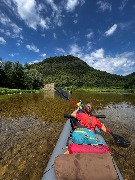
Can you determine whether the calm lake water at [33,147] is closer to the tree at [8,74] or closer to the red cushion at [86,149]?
the red cushion at [86,149]

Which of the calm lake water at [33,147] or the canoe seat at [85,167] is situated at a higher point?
the canoe seat at [85,167]

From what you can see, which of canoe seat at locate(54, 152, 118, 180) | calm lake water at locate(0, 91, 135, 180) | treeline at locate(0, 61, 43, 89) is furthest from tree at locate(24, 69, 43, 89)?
canoe seat at locate(54, 152, 118, 180)

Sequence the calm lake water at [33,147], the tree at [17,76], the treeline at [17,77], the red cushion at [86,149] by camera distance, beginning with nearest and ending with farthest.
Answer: the red cushion at [86,149] → the calm lake water at [33,147] → the treeline at [17,77] → the tree at [17,76]

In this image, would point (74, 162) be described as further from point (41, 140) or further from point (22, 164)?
point (41, 140)

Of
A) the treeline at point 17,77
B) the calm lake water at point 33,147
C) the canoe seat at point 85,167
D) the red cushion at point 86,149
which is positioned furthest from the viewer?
the treeline at point 17,77

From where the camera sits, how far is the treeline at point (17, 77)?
6381cm

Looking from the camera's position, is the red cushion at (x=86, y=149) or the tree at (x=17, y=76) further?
the tree at (x=17, y=76)

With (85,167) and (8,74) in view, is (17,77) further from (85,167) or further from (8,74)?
(85,167)

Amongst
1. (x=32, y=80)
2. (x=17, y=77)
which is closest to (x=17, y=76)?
(x=17, y=77)

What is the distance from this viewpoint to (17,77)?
66.8 m

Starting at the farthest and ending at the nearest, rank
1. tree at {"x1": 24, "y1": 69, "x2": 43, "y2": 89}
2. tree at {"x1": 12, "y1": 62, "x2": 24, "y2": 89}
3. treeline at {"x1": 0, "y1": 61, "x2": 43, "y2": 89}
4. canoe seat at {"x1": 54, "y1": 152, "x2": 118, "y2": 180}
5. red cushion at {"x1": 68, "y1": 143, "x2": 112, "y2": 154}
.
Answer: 1. tree at {"x1": 24, "y1": 69, "x2": 43, "y2": 89}
2. tree at {"x1": 12, "y1": 62, "x2": 24, "y2": 89}
3. treeline at {"x1": 0, "y1": 61, "x2": 43, "y2": 89}
4. red cushion at {"x1": 68, "y1": 143, "x2": 112, "y2": 154}
5. canoe seat at {"x1": 54, "y1": 152, "x2": 118, "y2": 180}

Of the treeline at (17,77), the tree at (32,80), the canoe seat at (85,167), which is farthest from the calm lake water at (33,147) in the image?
the tree at (32,80)

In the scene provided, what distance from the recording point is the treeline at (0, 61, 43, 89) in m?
63.8

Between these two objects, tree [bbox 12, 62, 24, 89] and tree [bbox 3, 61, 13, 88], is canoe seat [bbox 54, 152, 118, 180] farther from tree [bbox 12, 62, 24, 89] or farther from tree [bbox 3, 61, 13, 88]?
tree [bbox 12, 62, 24, 89]
